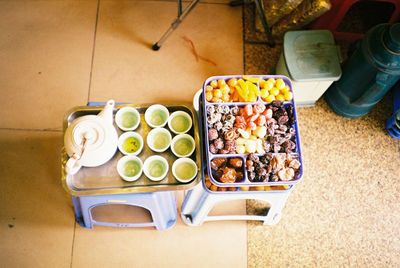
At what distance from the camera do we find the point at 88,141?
4.28 feet

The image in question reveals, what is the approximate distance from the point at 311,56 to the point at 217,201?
47.6 inches

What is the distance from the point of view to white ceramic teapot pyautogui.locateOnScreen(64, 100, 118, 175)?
130 centimetres

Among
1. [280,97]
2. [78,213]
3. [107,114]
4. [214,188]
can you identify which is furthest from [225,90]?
[78,213]

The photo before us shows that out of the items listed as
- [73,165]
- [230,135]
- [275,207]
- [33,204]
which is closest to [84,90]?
[33,204]

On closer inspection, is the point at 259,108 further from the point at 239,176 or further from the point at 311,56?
the point at 311,56

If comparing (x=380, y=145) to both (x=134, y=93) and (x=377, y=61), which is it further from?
(x=134, y=93)

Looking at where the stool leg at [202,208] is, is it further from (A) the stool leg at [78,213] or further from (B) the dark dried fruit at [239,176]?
(A) the stool leg at [78,213]

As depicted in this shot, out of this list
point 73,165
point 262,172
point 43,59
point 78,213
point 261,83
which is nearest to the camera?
point 73,165

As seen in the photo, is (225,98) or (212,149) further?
(225,98)

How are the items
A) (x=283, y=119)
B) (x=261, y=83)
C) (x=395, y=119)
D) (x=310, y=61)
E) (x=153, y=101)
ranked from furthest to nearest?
(x=153, y=101) → (x=395, y=119) → (x=310, y=61) → (x=261, y=83) → (x=283, y=119)

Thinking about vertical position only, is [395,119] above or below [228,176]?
below

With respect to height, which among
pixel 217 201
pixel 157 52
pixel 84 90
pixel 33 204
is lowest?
pixel 33 204

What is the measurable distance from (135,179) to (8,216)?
48.4 inches

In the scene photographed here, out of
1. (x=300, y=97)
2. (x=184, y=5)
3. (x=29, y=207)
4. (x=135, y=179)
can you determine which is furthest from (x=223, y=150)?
(x=184, y=5)
